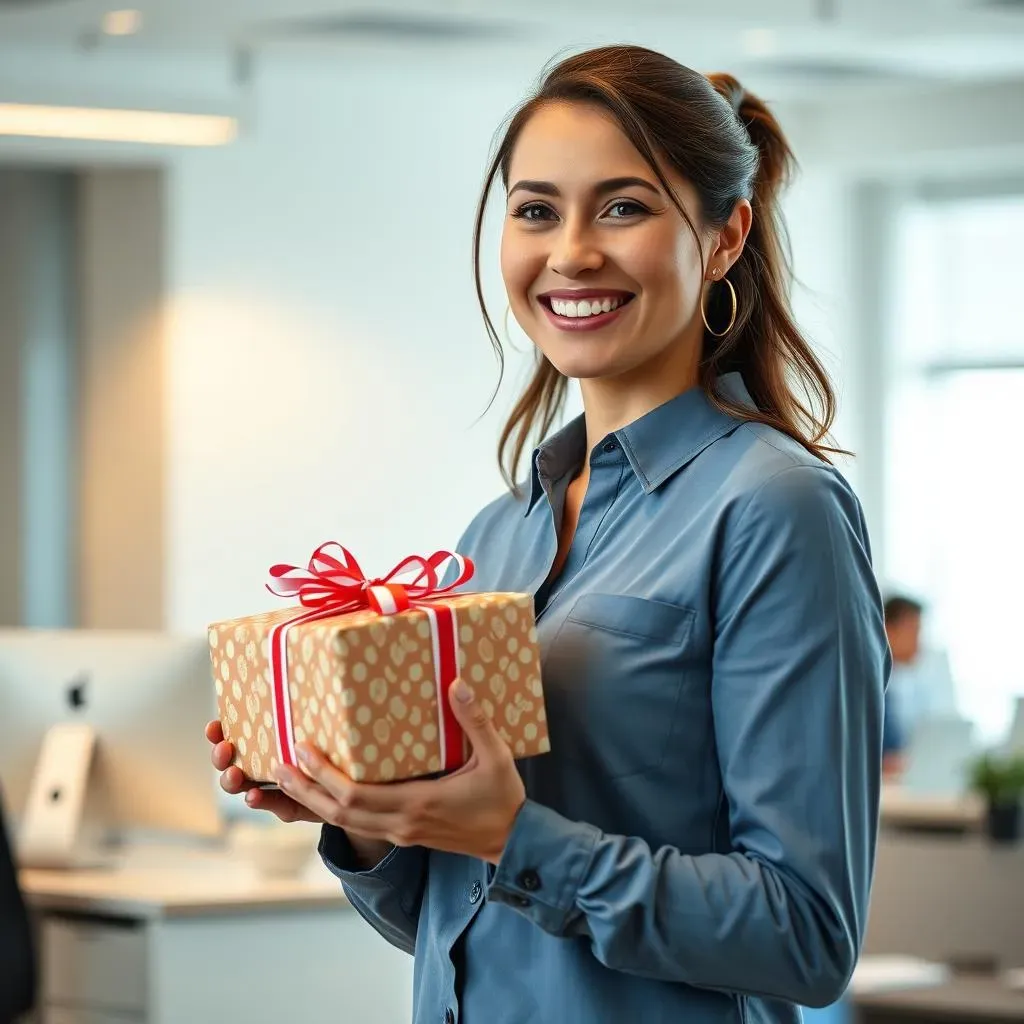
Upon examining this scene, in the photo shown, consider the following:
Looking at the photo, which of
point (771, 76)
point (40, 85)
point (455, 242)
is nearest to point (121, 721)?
point (40, 85)

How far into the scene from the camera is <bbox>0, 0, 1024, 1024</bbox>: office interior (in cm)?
371

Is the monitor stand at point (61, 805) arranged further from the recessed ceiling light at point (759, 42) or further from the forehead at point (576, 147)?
the recessed ceiling light at point (759, 42)

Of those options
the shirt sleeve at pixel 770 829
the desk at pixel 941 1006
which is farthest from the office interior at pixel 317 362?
the shirt sleeve at pixel 770 829

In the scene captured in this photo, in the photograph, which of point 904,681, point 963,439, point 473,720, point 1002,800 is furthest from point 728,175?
point 963,439

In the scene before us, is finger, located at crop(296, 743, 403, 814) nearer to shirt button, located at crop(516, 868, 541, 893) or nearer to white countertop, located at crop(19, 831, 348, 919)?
shirt button, located at crop(516, 868, 541, 893)

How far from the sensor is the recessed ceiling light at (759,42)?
18.3ft

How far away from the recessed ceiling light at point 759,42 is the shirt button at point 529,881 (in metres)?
4.62

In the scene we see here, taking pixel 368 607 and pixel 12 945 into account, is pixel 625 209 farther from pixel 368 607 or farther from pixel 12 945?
pixel 12 945

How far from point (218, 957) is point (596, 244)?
2.40m

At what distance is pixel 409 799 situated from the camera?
1316 mm

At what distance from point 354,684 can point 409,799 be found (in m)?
0.10

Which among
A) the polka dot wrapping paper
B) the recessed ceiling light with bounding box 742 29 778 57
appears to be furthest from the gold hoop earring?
the recessed ceiling light with bounding box 742 29 778 57

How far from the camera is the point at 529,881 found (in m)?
1.36

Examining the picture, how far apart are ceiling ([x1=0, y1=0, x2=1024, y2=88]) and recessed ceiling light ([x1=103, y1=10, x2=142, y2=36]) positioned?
0.04 metres
